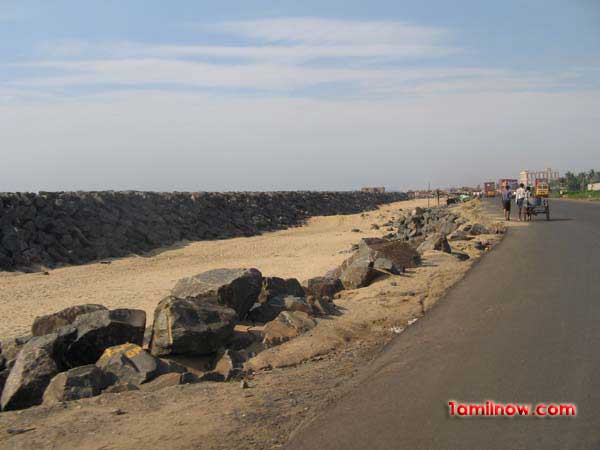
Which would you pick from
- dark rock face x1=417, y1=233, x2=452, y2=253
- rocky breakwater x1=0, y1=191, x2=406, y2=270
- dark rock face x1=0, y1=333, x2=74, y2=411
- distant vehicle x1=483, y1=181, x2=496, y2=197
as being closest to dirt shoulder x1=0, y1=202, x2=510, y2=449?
dark rock face x1=0, y1=333, x2=74, y2=411

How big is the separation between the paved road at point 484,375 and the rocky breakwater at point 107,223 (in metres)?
16.6

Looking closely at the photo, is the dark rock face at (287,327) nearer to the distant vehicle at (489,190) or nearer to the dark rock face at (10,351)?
the dark rock face at (10,351)

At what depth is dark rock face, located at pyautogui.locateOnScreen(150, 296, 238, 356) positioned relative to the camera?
7.48 metres

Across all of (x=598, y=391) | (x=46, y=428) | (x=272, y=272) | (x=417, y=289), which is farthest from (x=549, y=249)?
(x=46, y=428)

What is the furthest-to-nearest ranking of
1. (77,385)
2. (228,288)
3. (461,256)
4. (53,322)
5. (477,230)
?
1. (477,230)
2. (461,256)
3. (228,288)
4. (53,322)
5. (77,385)

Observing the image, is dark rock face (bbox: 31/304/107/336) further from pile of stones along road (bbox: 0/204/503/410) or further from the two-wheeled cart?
the two-wheeled cart

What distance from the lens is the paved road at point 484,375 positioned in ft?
14.4

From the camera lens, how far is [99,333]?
7.87 m

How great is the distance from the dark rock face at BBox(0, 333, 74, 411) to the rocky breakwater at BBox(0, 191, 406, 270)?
13946 mm

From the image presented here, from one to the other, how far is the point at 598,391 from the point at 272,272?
13685 millimetres

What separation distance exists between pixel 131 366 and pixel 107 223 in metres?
20.8

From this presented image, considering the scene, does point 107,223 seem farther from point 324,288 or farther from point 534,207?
point 534,207

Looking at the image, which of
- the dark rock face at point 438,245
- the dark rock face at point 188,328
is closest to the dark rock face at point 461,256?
the dark rock face at point 438,245

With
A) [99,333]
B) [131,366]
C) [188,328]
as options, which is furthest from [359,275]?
[131,366]
